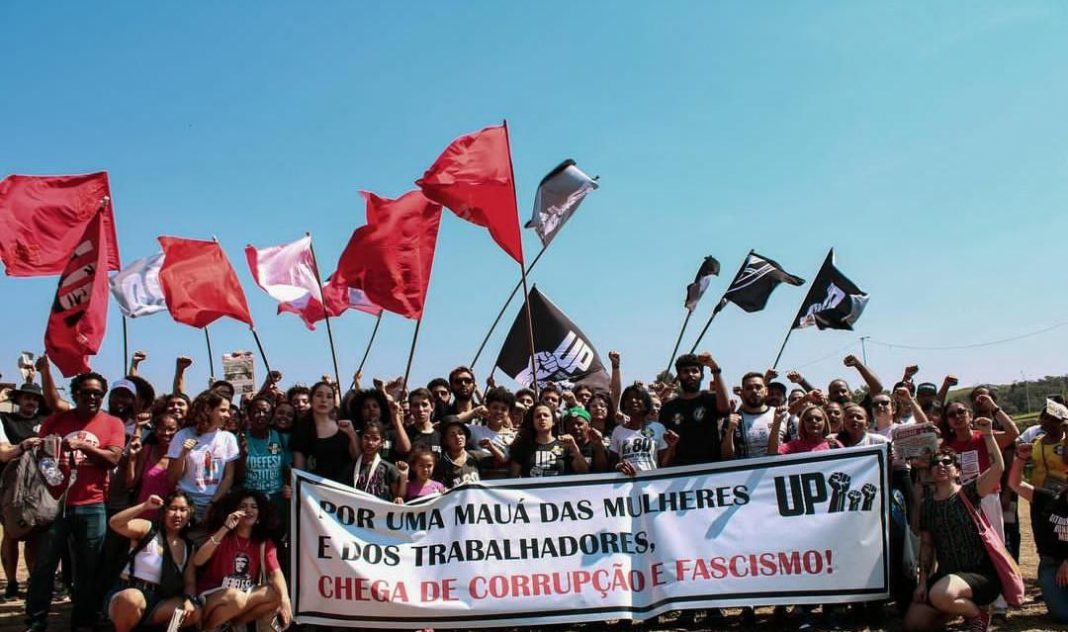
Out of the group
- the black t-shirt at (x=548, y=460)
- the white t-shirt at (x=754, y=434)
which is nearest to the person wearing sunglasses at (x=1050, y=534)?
the white t-shirt at (x=754, y=434)

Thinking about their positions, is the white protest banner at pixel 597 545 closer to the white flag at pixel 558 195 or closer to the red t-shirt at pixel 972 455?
the red t-shirt at pixel 972 455

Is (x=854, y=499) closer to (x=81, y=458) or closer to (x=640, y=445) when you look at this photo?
(x=640, y=445)

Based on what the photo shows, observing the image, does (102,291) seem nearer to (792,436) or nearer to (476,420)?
(476,420)

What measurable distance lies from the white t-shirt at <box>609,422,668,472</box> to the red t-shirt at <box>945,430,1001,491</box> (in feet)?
9.23

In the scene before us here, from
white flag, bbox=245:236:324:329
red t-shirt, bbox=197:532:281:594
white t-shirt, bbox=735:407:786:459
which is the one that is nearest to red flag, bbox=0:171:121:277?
white flag, bbox=245:236:324:329

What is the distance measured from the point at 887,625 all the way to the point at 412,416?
4.31 meters

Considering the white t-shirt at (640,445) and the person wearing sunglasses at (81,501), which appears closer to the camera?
the person wearing sunglasses at (81,501)

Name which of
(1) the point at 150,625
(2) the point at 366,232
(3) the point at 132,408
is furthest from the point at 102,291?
(1) the point at 150,625

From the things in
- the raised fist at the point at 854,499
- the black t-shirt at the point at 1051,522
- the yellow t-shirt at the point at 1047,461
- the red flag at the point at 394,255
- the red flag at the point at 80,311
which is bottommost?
the black t-shirt at the point at 1051,522

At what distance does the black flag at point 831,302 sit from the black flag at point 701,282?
4.75ft

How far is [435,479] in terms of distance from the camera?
710cm

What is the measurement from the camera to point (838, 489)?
6641 millimetres

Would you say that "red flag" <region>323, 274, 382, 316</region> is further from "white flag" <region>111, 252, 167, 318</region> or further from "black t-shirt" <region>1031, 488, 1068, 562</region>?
"black t-shirt" <region>1031, 488, 1068, 562</region>

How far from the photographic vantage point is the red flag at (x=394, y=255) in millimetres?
9242
